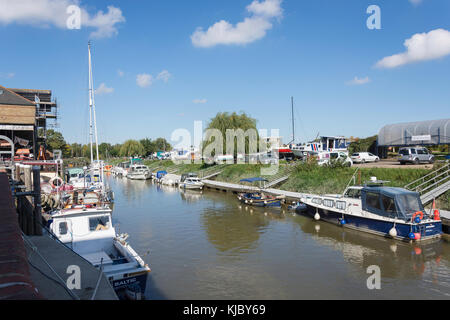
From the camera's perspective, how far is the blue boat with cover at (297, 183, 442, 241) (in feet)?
52.1

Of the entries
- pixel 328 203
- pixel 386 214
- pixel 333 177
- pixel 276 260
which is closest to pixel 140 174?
pixel 333 177

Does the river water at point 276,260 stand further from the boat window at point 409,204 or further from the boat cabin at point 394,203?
the boat window at point 409,204

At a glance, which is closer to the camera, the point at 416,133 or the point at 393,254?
the point at 393,254

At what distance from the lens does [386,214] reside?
17.0 m

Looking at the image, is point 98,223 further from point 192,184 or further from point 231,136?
point 231,136

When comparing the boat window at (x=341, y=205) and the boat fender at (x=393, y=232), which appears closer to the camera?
the boat fender at (x=393, y=232)

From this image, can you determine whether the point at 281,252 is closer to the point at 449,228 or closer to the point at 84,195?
the point at 449,228

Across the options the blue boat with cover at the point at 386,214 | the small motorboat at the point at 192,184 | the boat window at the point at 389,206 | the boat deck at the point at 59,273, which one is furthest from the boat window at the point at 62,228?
the small motorboat at the point at 192,184

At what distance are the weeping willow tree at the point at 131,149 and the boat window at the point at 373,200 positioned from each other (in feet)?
334

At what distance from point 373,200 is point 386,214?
1179 mm

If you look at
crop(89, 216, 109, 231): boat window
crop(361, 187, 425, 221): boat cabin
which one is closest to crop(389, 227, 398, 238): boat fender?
crop(361, 187, 425, 221): boat cabin

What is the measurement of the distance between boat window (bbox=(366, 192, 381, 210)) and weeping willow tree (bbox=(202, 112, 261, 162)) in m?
30.7

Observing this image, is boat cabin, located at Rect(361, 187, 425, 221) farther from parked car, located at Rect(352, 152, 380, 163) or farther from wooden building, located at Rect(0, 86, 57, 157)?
wooden building, located at Rect(0, 86, 57, 157)

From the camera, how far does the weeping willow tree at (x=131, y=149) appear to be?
112625mm
